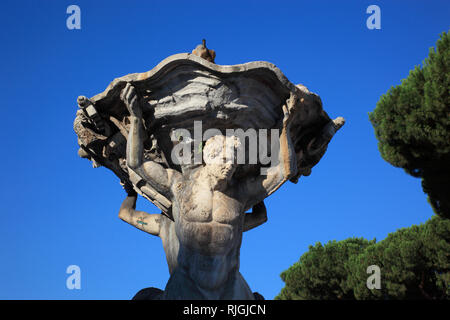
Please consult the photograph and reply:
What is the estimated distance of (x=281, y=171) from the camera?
4676mm

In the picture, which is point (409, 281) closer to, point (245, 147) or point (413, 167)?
point (413, 167)

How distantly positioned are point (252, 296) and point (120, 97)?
7.76 feet

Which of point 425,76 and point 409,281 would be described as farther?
point 409,281

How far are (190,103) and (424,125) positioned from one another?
24.6 feet

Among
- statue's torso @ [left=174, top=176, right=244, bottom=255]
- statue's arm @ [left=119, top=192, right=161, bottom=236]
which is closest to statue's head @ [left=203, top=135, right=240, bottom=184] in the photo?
statue's torso @ [left=174, top=176, right=244, bottom=255]

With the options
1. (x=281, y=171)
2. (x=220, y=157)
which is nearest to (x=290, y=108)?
(x=281, y=171)

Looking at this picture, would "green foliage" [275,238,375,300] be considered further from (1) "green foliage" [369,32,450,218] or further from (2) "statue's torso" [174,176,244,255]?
(2) "statue's torso" [174,176,244,255]

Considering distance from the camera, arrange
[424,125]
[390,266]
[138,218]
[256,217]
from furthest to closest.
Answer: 1. [390,266]
2. [424,125]
3. [138,218]
4. [256,217]

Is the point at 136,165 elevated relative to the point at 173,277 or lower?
elevated

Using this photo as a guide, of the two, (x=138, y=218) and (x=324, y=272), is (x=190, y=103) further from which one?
(x=324, y=272)

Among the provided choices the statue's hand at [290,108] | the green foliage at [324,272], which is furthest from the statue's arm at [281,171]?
the green foliage at [324,272]

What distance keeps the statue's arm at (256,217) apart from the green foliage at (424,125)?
6390 mm

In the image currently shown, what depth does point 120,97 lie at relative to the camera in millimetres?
4613
